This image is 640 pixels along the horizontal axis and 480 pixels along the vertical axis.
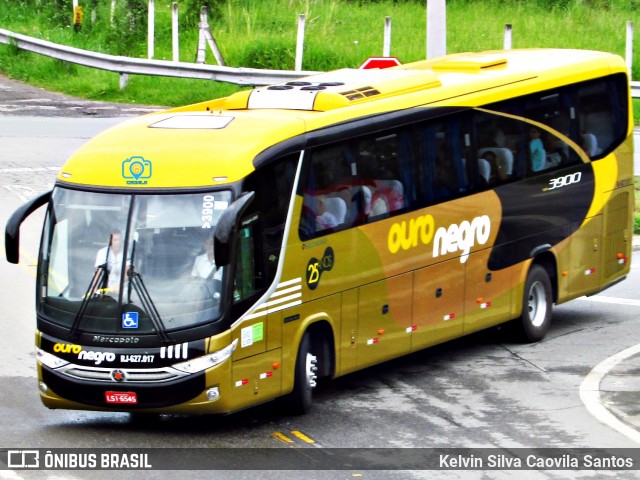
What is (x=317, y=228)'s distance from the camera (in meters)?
13.0

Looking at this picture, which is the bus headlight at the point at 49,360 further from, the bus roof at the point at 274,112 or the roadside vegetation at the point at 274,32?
the roadside vegetation at the point at 274,32

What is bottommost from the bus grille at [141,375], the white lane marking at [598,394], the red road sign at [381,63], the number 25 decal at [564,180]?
the white lane marking at [598,394]

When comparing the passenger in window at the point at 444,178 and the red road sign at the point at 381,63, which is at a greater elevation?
the red road sign at the point at 381,63

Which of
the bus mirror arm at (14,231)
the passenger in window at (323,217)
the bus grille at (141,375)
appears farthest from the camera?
the passenger in window at (323,217)

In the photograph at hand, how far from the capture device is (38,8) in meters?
38.3

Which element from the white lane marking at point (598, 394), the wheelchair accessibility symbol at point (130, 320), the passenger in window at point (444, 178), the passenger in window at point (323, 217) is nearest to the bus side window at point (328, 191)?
the passenger in window at point (323, 217)

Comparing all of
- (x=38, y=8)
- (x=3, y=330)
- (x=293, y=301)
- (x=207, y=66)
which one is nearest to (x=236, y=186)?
(x=293, y=301)

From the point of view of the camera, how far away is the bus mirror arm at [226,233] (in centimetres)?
1145

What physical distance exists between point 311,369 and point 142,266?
2.20 metres

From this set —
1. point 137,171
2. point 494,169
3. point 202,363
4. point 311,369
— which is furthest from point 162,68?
point 202,363

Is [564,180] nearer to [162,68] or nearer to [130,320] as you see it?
[130,320]

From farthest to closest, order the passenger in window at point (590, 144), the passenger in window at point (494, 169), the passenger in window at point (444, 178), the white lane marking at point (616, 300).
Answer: the white lane marking at point (616, 300) → the passenger in window at point (590, 144) → the passenger in window at point (494, 169) → the passenger in window at point (444, 178)

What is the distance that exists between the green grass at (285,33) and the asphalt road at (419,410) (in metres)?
14.7

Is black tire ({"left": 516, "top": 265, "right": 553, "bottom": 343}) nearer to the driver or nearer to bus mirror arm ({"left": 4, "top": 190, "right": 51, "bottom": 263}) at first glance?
the driver
